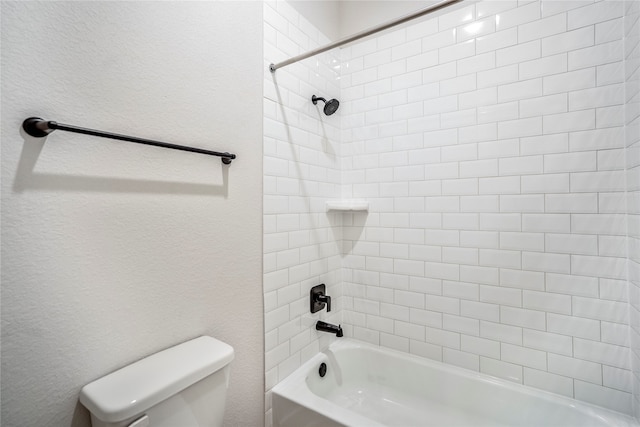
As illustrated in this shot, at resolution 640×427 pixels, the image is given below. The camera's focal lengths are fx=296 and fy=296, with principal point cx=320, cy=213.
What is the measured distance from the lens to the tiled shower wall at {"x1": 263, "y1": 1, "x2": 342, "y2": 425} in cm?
142

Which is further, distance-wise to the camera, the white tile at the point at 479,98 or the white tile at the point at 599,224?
the white tile at the point at 479,98

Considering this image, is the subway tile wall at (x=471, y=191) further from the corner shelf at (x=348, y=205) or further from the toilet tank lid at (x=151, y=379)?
the toilet tank lid at (x=151, y=379)

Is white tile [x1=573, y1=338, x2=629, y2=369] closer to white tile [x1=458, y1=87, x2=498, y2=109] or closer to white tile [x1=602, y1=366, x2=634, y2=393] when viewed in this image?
white tile [x1=602, y1=366, x2=634, y2=393]

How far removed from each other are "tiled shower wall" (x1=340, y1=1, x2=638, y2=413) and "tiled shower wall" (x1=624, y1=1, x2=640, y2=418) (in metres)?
0.04

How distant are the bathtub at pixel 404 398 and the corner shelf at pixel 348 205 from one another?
33.8 inches

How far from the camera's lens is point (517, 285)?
57.3 inches

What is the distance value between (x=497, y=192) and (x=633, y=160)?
1.58ft

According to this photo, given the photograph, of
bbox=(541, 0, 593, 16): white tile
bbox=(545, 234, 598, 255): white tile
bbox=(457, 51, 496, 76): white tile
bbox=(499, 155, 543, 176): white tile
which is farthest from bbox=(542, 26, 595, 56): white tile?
bbox=(545, 234, 598, 255): white tile

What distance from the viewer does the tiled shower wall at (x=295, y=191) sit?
142 centimetres

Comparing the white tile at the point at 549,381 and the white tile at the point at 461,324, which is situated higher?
the white tile at the point at 461,324

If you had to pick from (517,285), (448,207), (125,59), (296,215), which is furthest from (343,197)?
(125,59)

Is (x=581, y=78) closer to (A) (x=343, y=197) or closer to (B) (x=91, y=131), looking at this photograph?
(A) (x=343, y=197)

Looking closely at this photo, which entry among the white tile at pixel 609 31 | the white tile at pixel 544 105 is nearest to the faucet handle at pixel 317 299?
the white tile at pixel 544 105

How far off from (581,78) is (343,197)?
130 cm
